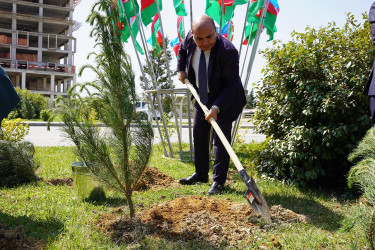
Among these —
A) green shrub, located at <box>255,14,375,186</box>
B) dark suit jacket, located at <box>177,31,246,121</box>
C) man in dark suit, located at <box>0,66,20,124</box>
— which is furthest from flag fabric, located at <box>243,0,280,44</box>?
man in dark suit, located at <box>0,66,20,124</box>

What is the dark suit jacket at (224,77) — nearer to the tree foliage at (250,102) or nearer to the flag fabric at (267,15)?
the tree foliage at (250,102)

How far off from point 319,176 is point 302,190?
12.9 inches

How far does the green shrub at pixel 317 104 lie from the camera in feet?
11.7

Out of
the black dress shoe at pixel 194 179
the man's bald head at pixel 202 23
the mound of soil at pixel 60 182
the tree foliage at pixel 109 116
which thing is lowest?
the mound of soil at pixel 60 182

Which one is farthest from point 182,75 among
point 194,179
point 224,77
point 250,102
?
point 250,102

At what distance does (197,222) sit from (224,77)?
174 cm

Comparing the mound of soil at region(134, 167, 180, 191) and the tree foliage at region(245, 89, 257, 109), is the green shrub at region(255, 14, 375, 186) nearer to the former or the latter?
the tree foliage at region(245, 89, 257, 109)

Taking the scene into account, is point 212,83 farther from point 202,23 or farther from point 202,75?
point 202,23

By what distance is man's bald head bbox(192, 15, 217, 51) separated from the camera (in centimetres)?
332

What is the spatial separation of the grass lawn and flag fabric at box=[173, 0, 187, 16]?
251 centimetres

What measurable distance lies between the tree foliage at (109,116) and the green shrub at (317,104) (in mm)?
2039

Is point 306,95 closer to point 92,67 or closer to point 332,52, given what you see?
point 332,52

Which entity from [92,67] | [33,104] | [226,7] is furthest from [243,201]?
[33,104]

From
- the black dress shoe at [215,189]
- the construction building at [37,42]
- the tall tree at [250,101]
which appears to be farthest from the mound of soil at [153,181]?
the construction building at [37,42]
